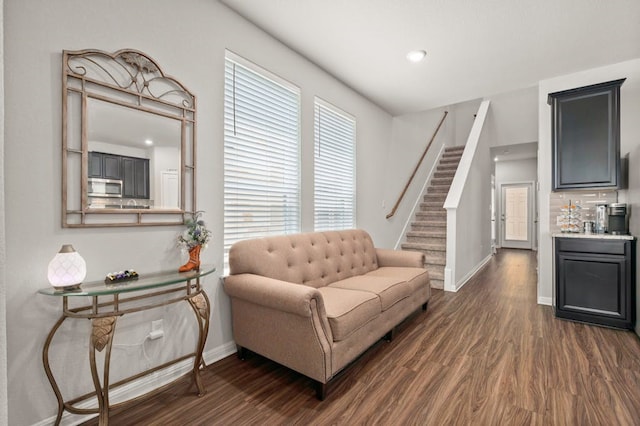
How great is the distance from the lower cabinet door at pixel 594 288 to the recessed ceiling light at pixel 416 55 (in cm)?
245

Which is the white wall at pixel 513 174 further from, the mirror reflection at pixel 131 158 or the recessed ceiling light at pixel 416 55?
the mirror reflection at pixel 131 158

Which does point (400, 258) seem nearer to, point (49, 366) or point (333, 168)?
point (333, 168)

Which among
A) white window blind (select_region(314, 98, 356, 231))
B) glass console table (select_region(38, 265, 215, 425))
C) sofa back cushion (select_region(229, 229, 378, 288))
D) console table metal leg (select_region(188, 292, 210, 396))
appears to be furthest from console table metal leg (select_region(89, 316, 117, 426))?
white window blind (select_region(314, 98, 356, 231))

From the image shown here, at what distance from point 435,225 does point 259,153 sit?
3.70 meters

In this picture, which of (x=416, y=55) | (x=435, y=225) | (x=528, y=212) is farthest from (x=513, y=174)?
(x=416, y=55)

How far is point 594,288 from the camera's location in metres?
2.98

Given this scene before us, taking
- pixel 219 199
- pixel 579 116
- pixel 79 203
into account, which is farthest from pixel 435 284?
pixel 79 203

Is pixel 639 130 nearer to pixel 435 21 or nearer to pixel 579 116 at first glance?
pixel 579 116

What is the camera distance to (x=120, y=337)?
1.80 metres

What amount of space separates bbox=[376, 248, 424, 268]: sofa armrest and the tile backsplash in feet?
5.38

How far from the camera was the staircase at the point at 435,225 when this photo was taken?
4602 millimetres

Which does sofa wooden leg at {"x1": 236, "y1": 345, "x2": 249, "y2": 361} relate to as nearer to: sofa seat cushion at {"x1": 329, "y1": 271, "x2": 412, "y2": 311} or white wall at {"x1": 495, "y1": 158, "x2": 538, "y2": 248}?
sofa seat cushion at {"x1": 329, "y1": 271, "x2": 412, "y2": 311}

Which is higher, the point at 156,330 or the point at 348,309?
the point at 348,309

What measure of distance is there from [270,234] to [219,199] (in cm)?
63
